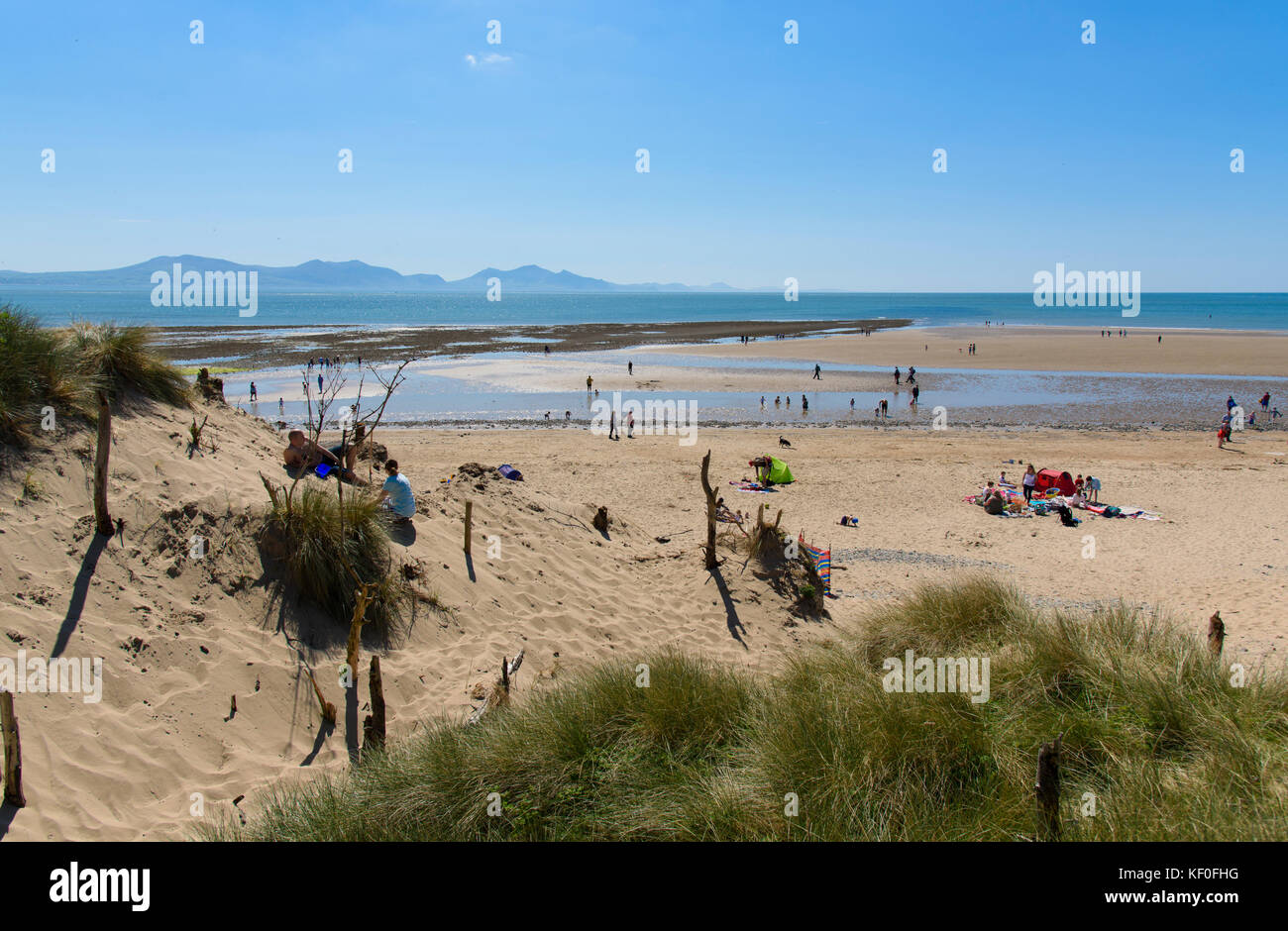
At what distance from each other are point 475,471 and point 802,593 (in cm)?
Answer: 627

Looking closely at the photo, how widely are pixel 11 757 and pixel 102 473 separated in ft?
10.0

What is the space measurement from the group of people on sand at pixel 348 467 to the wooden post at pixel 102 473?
2.29 meters

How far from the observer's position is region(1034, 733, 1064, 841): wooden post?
3691 millimetres

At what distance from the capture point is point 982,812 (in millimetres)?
4125

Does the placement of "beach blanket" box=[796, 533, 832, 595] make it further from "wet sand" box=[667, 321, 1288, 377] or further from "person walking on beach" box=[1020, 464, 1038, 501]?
"wet sand" box=[667, 321, 1288, 377]

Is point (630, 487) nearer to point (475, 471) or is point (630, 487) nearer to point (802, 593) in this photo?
point (475, 471)

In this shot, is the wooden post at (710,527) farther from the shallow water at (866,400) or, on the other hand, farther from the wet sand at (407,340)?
the wet sand at (407,340)

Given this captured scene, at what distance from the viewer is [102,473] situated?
6.91 meters

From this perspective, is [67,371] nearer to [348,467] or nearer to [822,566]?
[348,467]

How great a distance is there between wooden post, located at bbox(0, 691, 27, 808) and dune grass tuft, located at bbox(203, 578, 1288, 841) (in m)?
1.47

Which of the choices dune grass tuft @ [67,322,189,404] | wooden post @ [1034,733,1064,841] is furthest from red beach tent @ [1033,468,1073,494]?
dune grass tuft @ [67,322,189,404]

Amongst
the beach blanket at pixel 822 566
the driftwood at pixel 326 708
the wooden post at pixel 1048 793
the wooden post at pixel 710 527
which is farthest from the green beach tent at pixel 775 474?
the wooden post at pixel 1048 793

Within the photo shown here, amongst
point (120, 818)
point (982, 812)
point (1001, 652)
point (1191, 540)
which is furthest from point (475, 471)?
point (1191, 540)

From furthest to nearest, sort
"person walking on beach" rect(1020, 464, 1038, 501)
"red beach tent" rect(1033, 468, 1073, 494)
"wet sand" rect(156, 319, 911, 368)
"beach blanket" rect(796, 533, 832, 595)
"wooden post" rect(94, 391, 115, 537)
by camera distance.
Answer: "wet sand" rect(156, 319, 911, 368), "person walking on beach" rect(1020, 464, 1038, 501), "red beach tent" rect(1033, 468, 1073, 494), "beach blanket" rect(796, 533, 832, 595), "wooden post" rect(94, 391, 115, 537)
